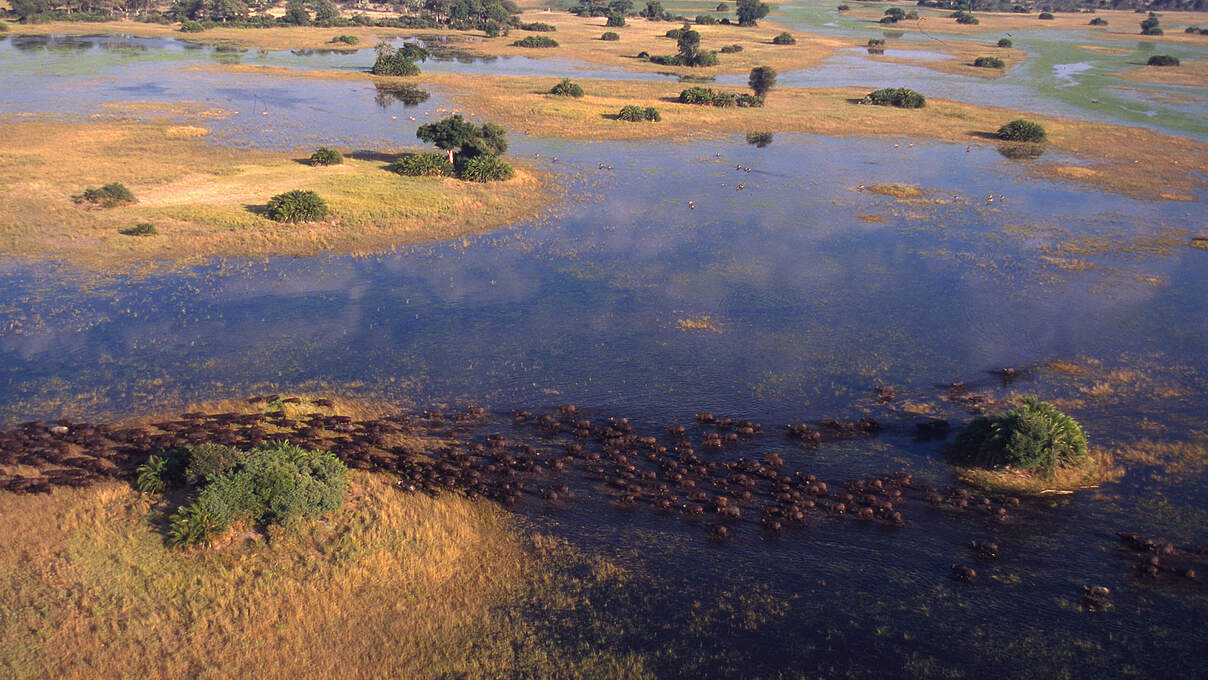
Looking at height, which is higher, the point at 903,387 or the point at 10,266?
the point at 10,266

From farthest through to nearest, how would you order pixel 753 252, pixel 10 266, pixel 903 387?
pixel 753 252 → pixel 10 266 → pixel 903 387

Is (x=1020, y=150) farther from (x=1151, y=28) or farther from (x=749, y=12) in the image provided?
(x=1151, y=28)

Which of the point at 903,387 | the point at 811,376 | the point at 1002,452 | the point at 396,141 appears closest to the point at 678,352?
the point at 811,376

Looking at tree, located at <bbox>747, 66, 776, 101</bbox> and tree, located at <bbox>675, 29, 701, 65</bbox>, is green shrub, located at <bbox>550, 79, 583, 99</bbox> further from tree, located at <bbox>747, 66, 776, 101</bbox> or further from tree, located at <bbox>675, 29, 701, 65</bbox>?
tree, located at <bbox>675, 29, 701, 65</bbox>

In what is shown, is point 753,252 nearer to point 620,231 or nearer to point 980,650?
point 620,231

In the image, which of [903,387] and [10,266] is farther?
[10,266]

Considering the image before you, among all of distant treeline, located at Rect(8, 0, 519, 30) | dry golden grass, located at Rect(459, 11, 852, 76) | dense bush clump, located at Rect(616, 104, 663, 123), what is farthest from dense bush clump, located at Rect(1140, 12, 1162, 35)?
dense bush clump, located at Rect(616, 104, 663, 123)

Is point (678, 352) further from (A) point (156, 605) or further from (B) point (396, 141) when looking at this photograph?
(B) point (396, 141)

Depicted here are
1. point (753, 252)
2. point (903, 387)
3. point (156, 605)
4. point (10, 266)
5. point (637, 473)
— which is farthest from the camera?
point (753, 252)

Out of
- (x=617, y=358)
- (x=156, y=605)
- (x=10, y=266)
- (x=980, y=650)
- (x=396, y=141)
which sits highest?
(x=396, y=141)
